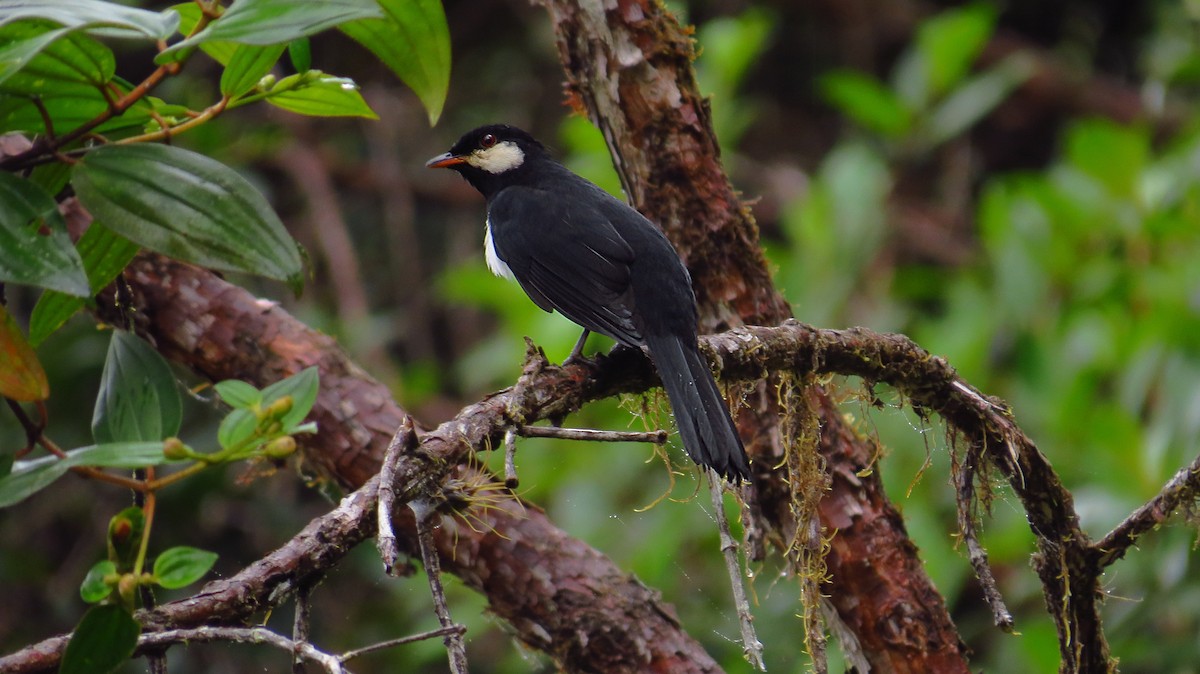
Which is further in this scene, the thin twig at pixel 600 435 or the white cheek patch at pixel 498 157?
the white cheek patch at pixel 498 157

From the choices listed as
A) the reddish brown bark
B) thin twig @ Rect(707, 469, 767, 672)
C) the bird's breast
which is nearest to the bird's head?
the bird's breast

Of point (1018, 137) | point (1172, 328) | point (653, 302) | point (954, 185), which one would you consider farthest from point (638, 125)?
point (1018, 137)

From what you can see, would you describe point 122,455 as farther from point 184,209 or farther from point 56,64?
point 56,64

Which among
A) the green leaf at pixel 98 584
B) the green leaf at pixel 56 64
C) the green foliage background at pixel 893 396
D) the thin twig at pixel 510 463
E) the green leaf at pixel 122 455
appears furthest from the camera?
the green foliage background at pixel 893 396

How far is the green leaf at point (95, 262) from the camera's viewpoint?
1764mm

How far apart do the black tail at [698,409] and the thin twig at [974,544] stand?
1.59 ft

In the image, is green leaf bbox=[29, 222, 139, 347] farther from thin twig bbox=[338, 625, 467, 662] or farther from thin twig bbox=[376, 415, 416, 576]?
thin twig bbox=[338, 625, 467, 662]

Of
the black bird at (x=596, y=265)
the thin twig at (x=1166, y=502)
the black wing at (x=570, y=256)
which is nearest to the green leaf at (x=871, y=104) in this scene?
the black bird at (x=596, y=265)

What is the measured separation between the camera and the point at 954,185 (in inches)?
283

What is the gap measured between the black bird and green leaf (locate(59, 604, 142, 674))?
1105 mm

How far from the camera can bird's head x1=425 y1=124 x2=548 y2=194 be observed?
3.73 meters

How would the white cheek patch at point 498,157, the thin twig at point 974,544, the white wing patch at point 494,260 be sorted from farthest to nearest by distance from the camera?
1. the white cheek patch at point 498,157
2. the white wing patch at point 494,260
3. the thin twig at point 974,544

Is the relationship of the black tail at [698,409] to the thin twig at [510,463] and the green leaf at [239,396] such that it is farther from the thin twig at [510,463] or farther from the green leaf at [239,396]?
the green leaf at [239,396]

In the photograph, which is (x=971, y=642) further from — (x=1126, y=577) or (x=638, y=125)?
(x=638, y=125)
